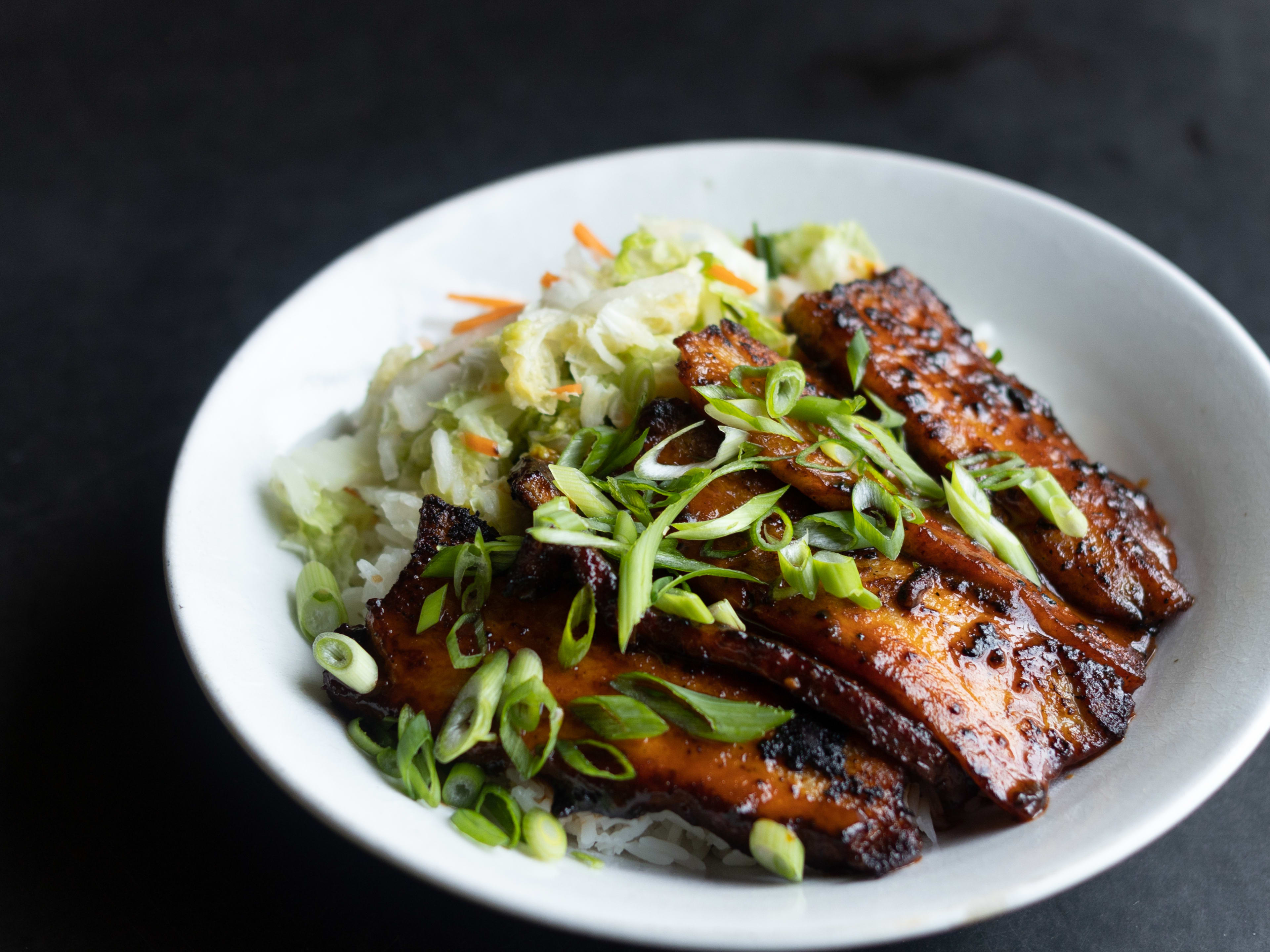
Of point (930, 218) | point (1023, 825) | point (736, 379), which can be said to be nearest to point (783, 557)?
point (736, 379)

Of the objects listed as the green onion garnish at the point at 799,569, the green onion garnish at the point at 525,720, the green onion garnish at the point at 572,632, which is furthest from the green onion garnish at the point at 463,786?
the green onion garnish at the point at 799,569

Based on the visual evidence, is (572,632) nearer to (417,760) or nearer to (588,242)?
(417,760)

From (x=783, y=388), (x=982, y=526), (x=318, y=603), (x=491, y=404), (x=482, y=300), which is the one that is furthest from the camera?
(x=482, y=300)

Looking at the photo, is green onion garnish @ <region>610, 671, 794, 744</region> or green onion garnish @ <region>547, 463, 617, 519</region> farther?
green onion garnish @ <region>547, 463, 617, 519</region>

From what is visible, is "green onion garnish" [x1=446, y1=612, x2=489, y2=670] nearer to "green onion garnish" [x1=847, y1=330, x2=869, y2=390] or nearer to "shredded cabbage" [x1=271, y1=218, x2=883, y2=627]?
"shredded cabbage" [x1=271, y1=218, x2=883, y2=627]

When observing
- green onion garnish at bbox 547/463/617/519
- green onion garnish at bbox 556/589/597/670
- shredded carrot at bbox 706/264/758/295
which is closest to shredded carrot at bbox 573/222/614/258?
shredded carrot at bbox 706/264/758/295

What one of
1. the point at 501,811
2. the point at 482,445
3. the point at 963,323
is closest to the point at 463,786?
the point at 501,811

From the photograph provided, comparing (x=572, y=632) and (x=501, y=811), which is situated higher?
(x=572, y=632)
